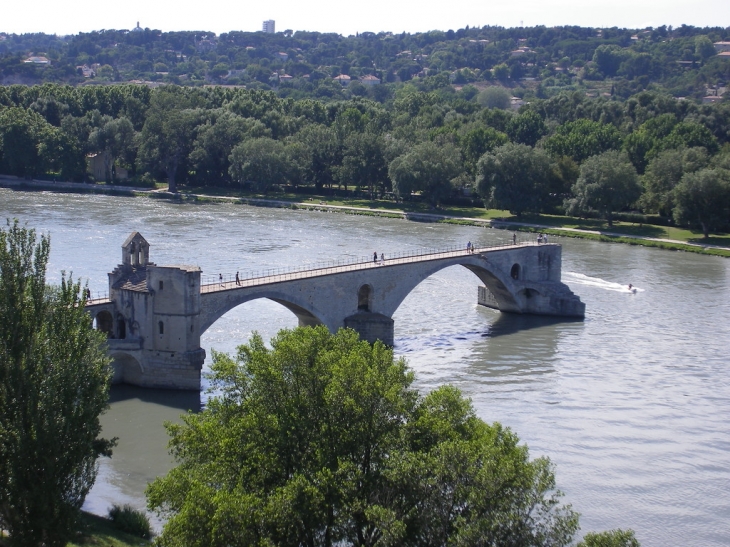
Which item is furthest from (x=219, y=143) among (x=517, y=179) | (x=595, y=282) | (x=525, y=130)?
(x=595, y=282)

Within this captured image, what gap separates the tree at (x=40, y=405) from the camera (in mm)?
20516

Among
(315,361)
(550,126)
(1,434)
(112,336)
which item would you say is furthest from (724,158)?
(1,434)

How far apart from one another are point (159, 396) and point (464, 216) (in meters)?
56.1

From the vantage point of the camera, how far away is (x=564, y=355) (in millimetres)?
46594

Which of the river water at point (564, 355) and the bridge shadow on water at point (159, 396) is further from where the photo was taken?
the bridge shadow on water at point (159, 396)

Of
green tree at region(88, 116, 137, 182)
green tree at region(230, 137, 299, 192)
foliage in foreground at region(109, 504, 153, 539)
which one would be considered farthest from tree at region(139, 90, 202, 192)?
foliage in foreground at region(109, 504, 153, 539)

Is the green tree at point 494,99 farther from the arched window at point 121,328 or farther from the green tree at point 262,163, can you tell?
the arched window at point 121,328

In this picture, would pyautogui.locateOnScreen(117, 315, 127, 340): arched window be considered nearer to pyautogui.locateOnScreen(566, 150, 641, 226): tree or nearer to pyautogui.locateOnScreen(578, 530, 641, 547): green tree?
pyautogui.locateOnScreen(578, 530, 641, 547): green tree

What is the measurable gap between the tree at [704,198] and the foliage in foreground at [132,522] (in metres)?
61.2

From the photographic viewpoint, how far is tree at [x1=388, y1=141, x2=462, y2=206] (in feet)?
299

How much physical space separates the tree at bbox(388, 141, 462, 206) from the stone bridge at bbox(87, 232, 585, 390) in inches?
1311

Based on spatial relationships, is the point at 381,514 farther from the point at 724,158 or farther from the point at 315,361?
the point at 724,158

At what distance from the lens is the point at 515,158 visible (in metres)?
86.8

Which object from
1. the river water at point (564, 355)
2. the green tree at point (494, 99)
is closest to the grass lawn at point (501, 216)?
the river water at point (564, 355)
